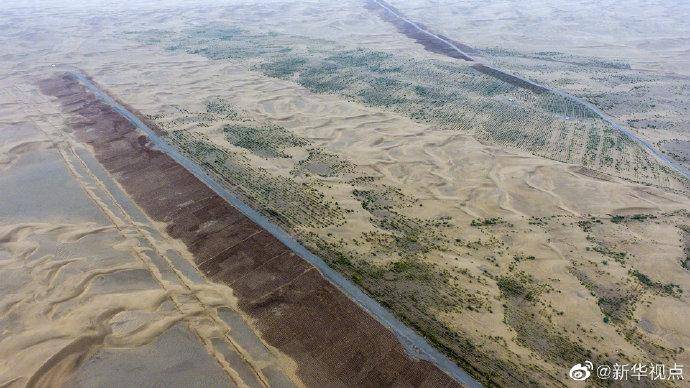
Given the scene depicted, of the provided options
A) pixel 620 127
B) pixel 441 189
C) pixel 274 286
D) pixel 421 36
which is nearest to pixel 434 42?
pixel 421 36

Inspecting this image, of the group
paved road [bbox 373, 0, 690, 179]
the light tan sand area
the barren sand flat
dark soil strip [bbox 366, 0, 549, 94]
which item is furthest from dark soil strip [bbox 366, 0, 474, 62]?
the light tan sand area

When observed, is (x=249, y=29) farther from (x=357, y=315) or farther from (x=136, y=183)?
(x=357, y=315)

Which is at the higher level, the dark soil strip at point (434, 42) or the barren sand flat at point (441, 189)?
the dark soil strip at point (434, 42)

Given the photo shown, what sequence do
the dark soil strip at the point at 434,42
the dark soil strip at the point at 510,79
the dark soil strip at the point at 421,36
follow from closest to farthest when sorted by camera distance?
the dark soil strip at the point at 510,79 → the dark soil strip at the point at 434,42 → the dark soil strip at the point at 421,36

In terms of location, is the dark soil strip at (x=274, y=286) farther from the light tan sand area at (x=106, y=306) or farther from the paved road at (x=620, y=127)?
the paved road at (x=620, y=127)

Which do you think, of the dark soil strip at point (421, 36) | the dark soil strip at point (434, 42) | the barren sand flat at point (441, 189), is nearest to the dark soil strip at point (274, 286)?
the barren sand flat at point (441, 189)
